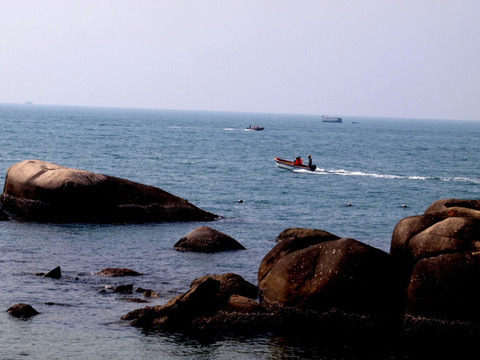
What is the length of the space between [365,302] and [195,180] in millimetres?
46340

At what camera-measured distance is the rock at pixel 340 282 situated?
2144 centimetres

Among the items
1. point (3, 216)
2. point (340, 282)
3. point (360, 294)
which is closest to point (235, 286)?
point (340, 282)

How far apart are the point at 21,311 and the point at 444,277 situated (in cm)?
1288

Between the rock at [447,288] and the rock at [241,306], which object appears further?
the rock at [241,306]

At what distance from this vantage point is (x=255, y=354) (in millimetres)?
19734

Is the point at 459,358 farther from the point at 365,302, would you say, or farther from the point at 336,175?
the point at 336,175

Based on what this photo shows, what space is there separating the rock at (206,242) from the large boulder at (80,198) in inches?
286

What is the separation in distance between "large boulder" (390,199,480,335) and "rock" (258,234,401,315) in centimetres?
72

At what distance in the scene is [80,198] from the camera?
39844mm

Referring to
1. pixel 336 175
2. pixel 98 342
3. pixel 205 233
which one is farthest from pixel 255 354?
pixel 336 175

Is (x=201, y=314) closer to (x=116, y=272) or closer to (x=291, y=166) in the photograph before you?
(x=116, y=272)

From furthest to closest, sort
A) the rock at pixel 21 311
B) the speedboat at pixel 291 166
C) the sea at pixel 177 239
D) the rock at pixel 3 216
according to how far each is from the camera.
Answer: the speedboat at pixel 291 166 → the rock at pixel 3 216 → the rock at pixel 21 311 → the sea at pixel 177 239

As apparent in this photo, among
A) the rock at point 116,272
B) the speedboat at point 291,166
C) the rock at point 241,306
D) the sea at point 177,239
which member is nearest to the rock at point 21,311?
the sea at point 177,239

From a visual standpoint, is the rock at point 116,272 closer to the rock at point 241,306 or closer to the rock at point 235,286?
the rock at point 235,286
